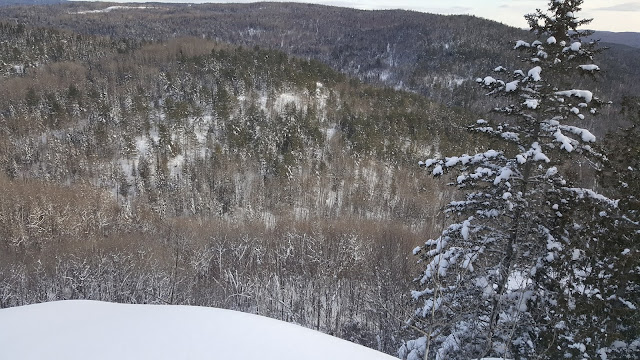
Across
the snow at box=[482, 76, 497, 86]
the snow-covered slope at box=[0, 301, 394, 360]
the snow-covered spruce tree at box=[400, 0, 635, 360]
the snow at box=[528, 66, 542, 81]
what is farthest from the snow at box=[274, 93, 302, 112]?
the snow-covered slope at box=[0, 301, 394, 360]

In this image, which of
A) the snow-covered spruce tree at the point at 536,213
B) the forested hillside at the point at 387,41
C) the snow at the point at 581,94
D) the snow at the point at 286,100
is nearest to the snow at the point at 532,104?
the snow-covered spruce tree at the point at 536,213

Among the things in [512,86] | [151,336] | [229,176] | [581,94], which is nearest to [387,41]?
[229,176]

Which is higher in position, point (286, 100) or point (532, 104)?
point (532, 104)

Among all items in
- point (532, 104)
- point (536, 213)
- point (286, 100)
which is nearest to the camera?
point (532, 104)

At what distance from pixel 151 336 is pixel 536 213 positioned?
844cm

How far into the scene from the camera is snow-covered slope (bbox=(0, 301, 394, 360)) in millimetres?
5430

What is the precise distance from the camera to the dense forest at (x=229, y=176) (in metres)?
24.9

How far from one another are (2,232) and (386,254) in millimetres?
31912

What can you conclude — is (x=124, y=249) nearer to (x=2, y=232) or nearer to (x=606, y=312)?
(x=2, y=232)

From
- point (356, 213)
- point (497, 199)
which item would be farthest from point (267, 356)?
point (356, 213)

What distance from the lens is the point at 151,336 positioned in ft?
19.2

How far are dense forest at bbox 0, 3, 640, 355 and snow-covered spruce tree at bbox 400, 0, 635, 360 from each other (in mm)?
540

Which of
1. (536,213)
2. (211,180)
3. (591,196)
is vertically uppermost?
(591,196)

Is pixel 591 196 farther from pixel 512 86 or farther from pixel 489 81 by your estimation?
pixel 489 81
